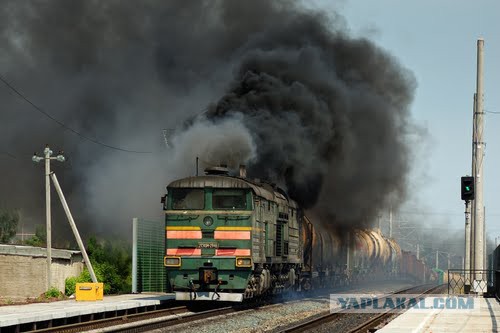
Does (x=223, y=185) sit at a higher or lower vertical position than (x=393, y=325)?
higher

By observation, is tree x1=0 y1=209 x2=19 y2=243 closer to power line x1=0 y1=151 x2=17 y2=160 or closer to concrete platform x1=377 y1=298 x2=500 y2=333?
power line x1=0 y1=151 x2=17 y2=160

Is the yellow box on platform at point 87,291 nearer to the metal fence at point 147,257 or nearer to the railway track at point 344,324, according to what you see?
the metal fence at point 147,257

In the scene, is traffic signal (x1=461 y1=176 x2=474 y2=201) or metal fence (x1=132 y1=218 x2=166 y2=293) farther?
metal fence (x1=132 y1=218 x2=166 y2=293)

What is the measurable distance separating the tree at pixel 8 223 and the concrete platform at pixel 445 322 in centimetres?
3721

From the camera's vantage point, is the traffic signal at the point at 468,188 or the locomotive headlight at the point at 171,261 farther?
the traffic signal at the point at 468,188

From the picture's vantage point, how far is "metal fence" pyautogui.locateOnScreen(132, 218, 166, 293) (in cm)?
2916

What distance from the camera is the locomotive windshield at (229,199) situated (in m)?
21.0

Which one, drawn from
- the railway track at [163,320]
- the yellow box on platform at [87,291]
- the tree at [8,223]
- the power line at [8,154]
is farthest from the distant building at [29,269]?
the power line at [8,154]

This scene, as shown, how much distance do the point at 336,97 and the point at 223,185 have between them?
636 inches

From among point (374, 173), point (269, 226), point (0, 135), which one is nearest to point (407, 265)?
point (374, 173)

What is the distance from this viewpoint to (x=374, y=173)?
40.7 metres

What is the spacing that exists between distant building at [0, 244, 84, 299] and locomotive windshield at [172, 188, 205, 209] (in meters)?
9.55

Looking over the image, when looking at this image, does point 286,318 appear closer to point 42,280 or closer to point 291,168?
point 291,168

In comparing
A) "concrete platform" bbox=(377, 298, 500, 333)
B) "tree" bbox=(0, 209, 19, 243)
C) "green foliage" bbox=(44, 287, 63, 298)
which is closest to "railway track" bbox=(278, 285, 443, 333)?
"concrete platform" bbox=(377, 298, 500, 333)
